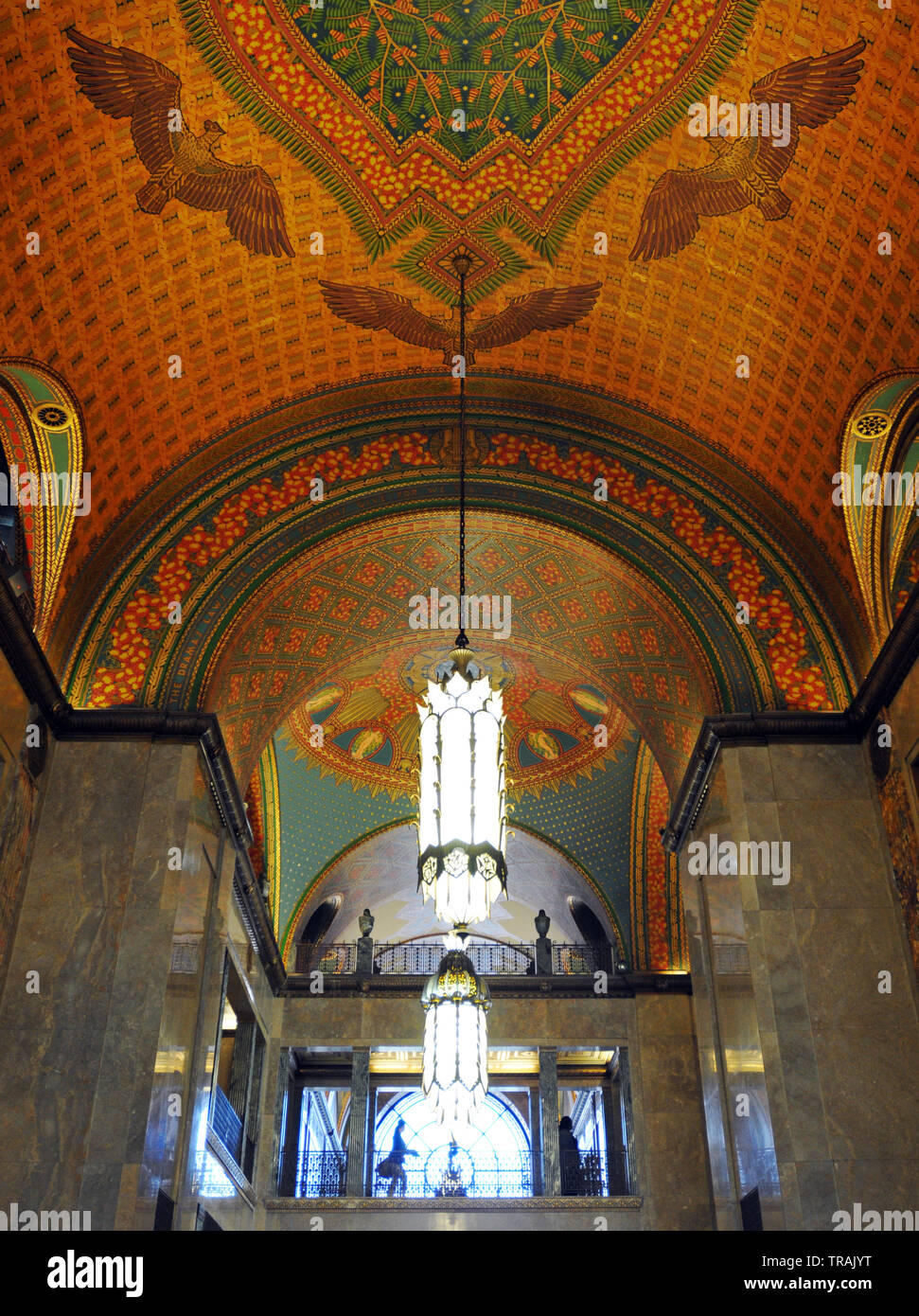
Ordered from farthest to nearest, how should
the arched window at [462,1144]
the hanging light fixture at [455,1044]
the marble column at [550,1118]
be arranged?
the arched window at [462,1144]
the marble column at [550,1118]
the hanging light fixture at [455,1044]

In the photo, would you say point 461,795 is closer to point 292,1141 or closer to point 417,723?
point 417,723

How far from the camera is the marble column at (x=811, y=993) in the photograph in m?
6.86

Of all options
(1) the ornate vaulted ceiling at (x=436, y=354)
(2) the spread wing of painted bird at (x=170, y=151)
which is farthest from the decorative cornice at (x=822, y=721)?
(2) the spread wing of painted bird at (x=170, y=151)

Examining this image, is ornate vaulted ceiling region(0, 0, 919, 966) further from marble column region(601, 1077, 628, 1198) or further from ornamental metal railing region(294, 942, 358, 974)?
marble column region(601, 1077, 628, 1198)

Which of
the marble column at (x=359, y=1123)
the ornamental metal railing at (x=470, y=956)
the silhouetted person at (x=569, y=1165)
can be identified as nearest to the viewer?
the marble column at (x=359, y=1123)

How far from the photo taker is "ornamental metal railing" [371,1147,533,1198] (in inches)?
514

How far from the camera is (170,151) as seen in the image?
738 centimetres

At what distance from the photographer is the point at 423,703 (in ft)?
20.9

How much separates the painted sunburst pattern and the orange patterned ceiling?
4.28 m

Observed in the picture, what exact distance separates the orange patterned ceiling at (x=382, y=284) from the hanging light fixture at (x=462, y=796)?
148 inches

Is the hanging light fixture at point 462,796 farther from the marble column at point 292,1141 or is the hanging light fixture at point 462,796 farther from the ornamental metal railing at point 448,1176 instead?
the marble column at point 292,1141

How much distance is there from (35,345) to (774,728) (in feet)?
19.4
